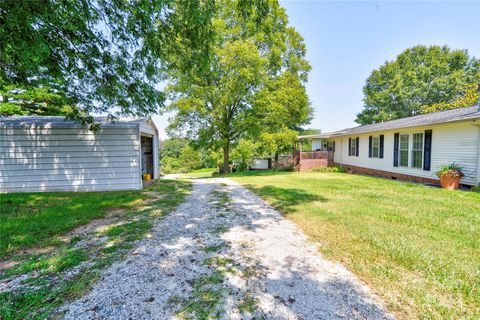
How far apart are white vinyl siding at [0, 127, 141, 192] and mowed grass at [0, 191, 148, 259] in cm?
98

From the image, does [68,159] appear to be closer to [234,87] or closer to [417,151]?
[234,87]

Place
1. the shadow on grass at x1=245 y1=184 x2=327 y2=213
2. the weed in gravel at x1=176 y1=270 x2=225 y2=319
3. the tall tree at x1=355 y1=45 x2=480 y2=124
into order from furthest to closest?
the tall tree at x1=355 y1=45 x2=480 y2=124, the shadow on grass at x1=245 y1=184 x2=327 y2=213, the weed in gravel at x1=176 y1=270 x2=225 y2=319

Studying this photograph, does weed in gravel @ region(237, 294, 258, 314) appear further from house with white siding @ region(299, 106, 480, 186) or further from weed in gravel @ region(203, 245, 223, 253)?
house with white siding @ region(299, 106, 480, 186)

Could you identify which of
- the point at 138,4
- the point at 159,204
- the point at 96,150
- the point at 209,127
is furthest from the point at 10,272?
the point at 209,127

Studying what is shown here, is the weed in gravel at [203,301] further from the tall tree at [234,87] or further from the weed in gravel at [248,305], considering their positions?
the tall tree at [234,87]

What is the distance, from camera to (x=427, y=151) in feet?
30.9

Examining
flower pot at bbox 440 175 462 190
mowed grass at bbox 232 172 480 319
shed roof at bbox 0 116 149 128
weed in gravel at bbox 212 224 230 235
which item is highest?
shed roof at bbox 0 116 149 128

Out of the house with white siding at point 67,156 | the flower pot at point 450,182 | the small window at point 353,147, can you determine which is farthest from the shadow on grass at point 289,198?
the small window at point 353,147

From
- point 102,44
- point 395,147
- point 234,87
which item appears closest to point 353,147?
point 395,147

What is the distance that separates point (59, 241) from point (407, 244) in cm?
525

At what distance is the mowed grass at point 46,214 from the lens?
137 inches

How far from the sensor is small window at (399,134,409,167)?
1061cm

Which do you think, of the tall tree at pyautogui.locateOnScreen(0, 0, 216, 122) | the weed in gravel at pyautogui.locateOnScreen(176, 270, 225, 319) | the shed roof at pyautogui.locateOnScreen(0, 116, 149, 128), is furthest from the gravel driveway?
the shed roof at pyautogui.locateOnScreen(0, 116, 149, 128)

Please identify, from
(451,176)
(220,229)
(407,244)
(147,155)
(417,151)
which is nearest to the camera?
(407,244)
